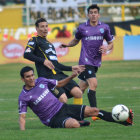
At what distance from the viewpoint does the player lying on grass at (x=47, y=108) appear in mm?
9273

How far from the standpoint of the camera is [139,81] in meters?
19.2

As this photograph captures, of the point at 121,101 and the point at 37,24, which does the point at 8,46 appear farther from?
the point at 37,24

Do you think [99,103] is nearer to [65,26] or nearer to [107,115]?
[107,115]

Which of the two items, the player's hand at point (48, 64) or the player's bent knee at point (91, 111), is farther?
the player's hand at point (48, 64)

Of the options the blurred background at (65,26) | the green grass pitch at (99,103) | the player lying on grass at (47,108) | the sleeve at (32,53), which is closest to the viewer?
the green grass pitch at (99,103)

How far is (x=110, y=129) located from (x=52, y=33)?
21355 mm

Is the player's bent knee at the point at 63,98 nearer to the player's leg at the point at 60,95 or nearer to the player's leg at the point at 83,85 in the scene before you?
the player's leg at the point at 60,95

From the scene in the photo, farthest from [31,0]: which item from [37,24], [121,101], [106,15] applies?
[37,24]

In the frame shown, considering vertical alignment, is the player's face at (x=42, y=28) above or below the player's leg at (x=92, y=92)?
above

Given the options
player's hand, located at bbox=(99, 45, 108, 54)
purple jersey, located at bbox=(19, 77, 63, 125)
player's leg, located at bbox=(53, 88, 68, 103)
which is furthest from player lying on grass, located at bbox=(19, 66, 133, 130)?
player's hand, located at bbox=(99, 45, 108, 54)

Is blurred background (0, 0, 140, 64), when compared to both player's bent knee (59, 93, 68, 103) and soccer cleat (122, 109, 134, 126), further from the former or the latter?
soccer cleat (122, 109, 134, 126)

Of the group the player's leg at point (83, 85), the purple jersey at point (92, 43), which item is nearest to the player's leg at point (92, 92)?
the player's leg at point (83, 85)

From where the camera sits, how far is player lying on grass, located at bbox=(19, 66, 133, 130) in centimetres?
927

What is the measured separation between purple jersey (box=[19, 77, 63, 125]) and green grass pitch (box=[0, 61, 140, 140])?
0.30m
